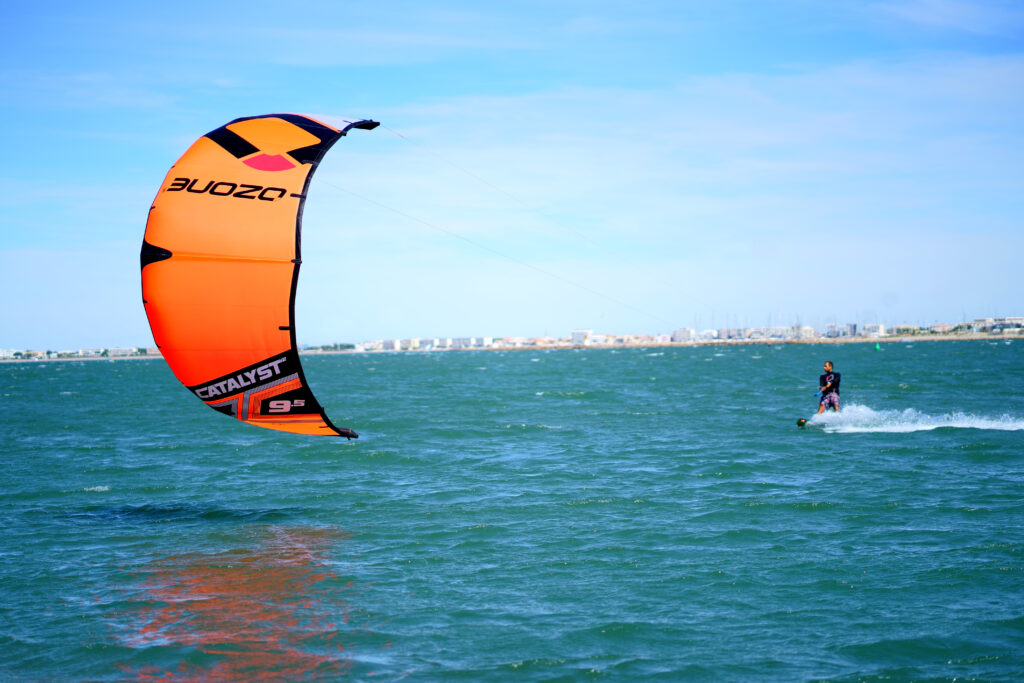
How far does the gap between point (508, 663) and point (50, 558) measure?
27.2 feet

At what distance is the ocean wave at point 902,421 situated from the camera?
2791 centimetres

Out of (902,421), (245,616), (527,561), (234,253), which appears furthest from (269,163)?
(902,421)

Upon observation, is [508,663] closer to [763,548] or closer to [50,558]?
[763,548]

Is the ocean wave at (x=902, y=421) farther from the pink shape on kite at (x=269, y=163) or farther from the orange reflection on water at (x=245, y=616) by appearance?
the pink shape on kite at (x=269, y=163)

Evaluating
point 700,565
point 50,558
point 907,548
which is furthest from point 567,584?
point 50,558

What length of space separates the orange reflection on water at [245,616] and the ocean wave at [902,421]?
20.2 m

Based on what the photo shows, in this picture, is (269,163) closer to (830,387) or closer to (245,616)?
(245,616)

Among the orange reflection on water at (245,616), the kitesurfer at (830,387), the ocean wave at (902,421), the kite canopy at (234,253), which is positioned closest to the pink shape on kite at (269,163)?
the kite canopy at (234,253)

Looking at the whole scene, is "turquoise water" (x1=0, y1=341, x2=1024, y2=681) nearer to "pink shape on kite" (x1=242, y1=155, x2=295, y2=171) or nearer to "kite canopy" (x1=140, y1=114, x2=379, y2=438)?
"kite canopy" (x1=140, y1=114, x2=379, y2=438)

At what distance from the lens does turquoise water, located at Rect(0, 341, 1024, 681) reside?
9469mm

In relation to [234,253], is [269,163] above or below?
above

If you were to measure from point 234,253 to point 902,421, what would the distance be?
82.8 ft

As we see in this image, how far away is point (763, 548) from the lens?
1334cm

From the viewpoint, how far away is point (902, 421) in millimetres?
30250
